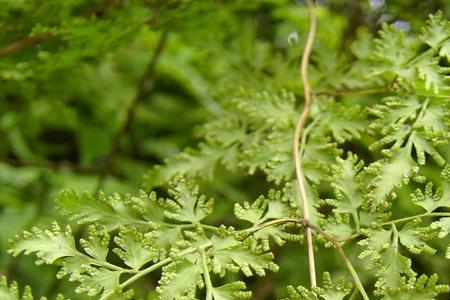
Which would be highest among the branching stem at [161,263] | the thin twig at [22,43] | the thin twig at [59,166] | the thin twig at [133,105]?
the thin twig at [22,43]

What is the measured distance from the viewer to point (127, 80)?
2.26 metres

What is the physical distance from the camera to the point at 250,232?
96cm

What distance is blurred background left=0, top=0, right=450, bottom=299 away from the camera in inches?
52.0

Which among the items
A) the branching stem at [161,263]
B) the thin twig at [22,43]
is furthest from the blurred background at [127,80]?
the branching stem at [161,263]

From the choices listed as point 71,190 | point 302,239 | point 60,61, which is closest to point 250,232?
point 302,239

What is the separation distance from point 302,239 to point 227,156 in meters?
0.39

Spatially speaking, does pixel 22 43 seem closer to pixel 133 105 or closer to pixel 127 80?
pixel 133 105

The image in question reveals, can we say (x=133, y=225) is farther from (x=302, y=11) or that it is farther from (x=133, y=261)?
(x=302, y=11)

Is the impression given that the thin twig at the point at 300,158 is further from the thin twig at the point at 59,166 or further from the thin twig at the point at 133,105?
the thin twig at the point at 59,166

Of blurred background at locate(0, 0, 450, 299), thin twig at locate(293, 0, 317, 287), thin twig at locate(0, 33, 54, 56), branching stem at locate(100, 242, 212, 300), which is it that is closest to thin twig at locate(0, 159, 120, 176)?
blurred background at locate(0, 0, 450, 299)

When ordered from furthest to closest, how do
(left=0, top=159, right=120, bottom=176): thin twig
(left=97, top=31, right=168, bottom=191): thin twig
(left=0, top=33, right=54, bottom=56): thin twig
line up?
1. (left=0, top=159, right=120, bottom=176): thin twig
2. (left=97, top=31, right=168, bottom=191): thin twig
3. (left=0, top=33, right=54, bottom=56): thin twig

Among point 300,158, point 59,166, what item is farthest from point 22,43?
point 59,166

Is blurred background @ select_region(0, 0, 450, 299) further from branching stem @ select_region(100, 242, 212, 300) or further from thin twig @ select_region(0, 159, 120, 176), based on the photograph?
branching stem @ select_region(100, 242, 212, 300)

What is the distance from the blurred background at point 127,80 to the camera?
1.32m
